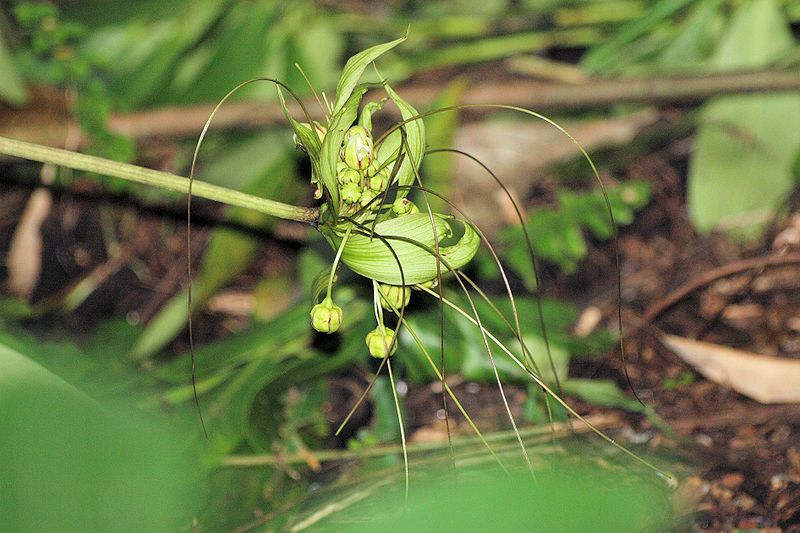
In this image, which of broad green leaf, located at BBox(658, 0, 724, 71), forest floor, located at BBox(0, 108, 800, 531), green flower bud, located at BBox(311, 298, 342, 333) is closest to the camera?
green flower bud, located at BBox(311, 298, 342, 333)

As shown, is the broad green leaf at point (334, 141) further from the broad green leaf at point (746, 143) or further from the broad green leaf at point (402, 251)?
the broad green leaf at point (746, 143)

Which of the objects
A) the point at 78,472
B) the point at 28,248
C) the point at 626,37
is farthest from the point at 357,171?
the point at 28,248

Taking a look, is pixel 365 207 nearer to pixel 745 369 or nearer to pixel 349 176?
pixel 349 176

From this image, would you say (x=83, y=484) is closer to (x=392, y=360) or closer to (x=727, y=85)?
(x=392, y=360)

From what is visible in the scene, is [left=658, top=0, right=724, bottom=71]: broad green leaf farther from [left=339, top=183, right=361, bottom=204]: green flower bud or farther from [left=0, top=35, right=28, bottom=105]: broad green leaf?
[left=0, top=35, right=28, bottom=105]: broad green leaf

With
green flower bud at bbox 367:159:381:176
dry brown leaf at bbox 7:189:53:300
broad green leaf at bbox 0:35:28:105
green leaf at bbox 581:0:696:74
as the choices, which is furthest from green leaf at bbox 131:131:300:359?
green flower bud at bbox 367:159:381:176

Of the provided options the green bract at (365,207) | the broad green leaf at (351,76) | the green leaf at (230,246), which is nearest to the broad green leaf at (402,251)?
the green bract at (365,207)

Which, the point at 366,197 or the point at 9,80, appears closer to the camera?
the point at 366,197
